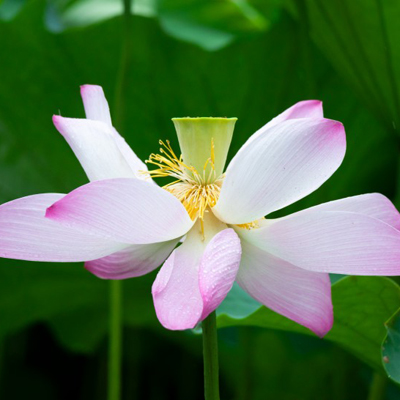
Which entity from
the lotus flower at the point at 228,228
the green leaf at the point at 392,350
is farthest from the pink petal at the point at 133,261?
the green leaf at the point at 392,350

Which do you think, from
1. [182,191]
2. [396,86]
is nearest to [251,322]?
[182,191]

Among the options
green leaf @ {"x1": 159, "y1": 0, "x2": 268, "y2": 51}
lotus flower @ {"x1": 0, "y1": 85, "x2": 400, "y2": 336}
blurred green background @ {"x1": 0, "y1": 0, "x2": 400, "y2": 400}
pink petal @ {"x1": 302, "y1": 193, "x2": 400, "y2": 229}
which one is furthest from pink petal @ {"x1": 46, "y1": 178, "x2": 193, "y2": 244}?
green leaf @ {"x1": 159, "y1": 0, "x2": 268, "y2": 51}

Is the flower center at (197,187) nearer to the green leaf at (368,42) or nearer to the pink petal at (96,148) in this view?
the pink petal at (96,148)

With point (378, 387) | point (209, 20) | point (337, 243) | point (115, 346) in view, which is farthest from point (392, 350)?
point (209, 20)

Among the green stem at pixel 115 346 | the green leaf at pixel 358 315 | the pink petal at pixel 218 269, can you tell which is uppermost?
the pink petal at pixel 218 269

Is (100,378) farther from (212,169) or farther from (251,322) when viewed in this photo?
(212,169)

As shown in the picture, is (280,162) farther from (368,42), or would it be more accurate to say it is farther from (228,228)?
(368,42)

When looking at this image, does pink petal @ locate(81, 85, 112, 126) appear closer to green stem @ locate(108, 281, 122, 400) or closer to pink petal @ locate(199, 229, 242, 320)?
pink petal @ locate(199, 229, 242, 320)
